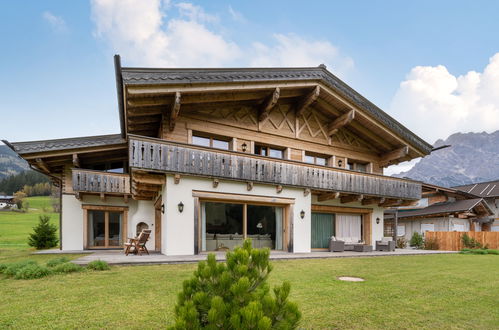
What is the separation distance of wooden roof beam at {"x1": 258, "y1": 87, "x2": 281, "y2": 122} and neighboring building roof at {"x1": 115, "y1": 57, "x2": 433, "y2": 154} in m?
0.56

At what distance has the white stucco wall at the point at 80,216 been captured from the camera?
1423 centimetres

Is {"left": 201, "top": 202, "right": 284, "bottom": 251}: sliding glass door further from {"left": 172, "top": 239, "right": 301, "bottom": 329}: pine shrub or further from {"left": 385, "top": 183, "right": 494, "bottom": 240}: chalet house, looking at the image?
{"left": 385, "top": 183, "right": 494, "bottom": 240}: chalet house

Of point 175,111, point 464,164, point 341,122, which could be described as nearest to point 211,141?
point 175,111

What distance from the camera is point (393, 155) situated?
53.4 ft

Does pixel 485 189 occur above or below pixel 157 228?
above

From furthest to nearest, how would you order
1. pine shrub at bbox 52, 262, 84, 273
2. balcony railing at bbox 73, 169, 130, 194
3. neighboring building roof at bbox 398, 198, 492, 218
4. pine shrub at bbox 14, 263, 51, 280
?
neighboring building roof at bbox 398, 198, 492, 218
balcony railing at bbox 73, 169, 130, 194
pine shrub at bbox 52, 262, 84, 273
pine shrub at bbox 14, 263, 51, 280

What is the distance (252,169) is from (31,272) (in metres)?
7.29

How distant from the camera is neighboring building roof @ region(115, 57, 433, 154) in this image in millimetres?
9219

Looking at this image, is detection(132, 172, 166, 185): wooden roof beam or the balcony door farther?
the balcony door

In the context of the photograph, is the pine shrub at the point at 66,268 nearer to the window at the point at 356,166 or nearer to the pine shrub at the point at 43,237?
the pine shrub at the point at 43,237

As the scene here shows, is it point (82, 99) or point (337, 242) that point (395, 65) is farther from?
point (82, 99)

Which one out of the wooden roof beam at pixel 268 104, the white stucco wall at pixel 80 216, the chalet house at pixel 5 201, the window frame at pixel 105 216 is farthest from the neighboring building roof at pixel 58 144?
the chalet house at pixel 5 201

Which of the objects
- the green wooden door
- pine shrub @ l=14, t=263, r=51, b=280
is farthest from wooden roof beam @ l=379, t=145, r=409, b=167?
pine shrub @ l=14, t=263, r=51, b=280

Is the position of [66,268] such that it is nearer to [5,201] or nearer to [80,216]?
[80,216]
